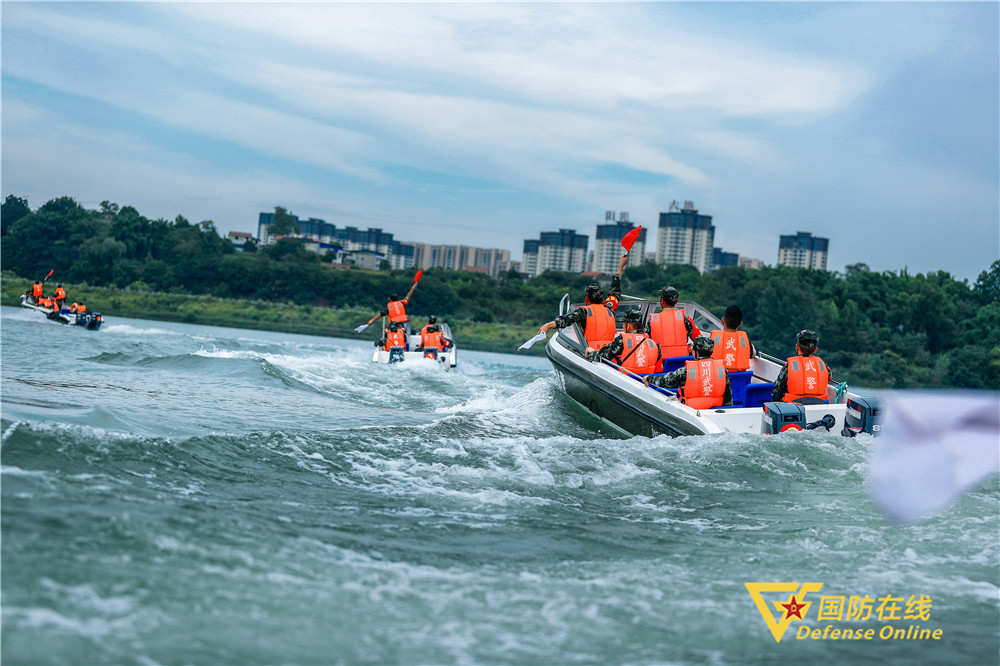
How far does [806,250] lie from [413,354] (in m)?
136

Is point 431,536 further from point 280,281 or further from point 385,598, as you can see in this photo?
point 280,281

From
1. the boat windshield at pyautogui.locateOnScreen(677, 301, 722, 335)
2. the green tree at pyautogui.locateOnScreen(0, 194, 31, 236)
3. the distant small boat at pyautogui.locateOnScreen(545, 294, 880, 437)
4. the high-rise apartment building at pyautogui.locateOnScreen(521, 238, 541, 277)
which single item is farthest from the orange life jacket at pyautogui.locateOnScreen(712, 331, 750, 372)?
the high-rise apartment building at pyautogui.locateOnScreen(521, 238, 541, 277)

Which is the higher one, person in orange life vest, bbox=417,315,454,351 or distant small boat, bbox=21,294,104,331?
person in orange life vest, bbox=417,315,454,351

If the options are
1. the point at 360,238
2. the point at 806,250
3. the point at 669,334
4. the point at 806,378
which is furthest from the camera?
the point at 360,238

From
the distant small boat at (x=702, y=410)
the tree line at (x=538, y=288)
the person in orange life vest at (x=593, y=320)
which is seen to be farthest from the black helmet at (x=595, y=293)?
the tree line at (x=538, y=288)

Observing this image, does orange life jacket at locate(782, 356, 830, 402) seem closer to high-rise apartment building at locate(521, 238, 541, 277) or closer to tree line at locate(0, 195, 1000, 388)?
tree line at locate(0, 195, 1000, 388)

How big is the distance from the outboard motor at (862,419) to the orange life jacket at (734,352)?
1046 millimetres

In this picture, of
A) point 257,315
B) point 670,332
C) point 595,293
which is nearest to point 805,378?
point 670,332

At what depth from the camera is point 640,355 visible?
8.56 metres

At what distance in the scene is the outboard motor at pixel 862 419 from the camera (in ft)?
23.6

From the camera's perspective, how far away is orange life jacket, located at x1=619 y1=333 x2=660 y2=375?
8.55 m

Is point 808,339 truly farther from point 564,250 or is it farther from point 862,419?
point 564,250

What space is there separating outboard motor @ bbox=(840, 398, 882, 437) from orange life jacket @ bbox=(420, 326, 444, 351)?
11815mm

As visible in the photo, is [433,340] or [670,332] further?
[433,340]
